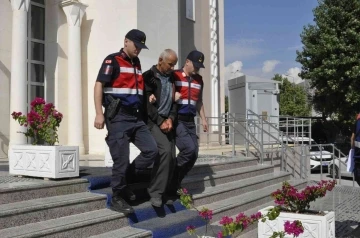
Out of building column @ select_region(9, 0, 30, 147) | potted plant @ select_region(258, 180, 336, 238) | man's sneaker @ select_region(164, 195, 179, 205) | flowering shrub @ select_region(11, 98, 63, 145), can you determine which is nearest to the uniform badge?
flowering shrub @ select_region(11, 98, 63, 145)

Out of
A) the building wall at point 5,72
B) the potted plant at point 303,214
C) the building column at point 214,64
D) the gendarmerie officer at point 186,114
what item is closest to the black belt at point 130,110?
the gendarmerie officer at point 186,114

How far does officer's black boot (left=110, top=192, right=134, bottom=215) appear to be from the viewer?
449 cm

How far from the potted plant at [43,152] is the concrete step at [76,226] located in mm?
695

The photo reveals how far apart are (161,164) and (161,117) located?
54 centimetres

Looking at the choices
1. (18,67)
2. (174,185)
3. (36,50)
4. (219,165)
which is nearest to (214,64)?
(36,50)

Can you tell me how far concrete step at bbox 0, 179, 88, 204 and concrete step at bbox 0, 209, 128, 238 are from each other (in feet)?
1.35

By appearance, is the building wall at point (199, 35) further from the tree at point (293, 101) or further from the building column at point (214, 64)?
the tree at point (293, 101)

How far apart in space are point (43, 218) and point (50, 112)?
5.31 feet

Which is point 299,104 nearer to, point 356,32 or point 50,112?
point 356,32

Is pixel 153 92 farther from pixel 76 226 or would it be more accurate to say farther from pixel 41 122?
pixel 76 226

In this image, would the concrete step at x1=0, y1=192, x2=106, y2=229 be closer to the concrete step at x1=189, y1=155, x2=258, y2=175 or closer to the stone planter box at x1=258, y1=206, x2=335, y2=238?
the stone planter box at x1=258, y1=206, x2=335, y2=238

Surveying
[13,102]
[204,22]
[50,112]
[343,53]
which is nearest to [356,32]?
[343,53]

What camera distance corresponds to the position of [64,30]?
378 inches

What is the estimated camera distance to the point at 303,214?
15.1 ft
